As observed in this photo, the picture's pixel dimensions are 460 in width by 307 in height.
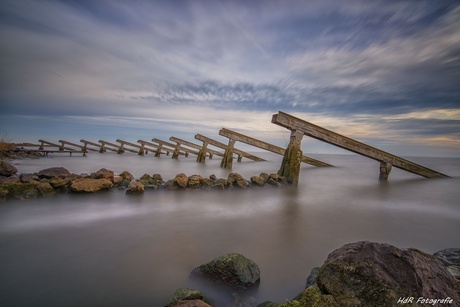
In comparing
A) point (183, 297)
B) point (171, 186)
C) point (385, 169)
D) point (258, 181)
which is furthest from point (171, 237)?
point (385, 169)

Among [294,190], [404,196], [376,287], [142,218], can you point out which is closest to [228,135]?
[294,190]

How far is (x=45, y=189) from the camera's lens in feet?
17.2

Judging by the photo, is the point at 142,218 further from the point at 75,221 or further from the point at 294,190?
the point at 294,190

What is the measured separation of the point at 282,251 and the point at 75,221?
3510 mm

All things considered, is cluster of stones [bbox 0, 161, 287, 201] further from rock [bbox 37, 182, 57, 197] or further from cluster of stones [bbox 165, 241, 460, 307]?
cluster of stones [bbox 165, 241, 460, 307]

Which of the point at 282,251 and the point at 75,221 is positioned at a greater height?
the point at 282,251

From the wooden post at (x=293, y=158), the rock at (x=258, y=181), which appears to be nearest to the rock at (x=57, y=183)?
the rock at (x=258, y=181)

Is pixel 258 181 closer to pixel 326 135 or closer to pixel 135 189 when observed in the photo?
pixel 326 135

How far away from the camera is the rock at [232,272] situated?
85.5 inches

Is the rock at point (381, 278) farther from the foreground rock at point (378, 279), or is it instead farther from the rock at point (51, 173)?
the rock at point (51, 173)

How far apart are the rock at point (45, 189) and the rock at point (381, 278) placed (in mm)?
6110

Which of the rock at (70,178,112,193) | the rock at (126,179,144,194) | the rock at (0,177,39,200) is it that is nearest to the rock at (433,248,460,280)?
the rock at (126,179,144,194)

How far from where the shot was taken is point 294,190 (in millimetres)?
7391

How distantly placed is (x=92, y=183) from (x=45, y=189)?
0.95 metres
